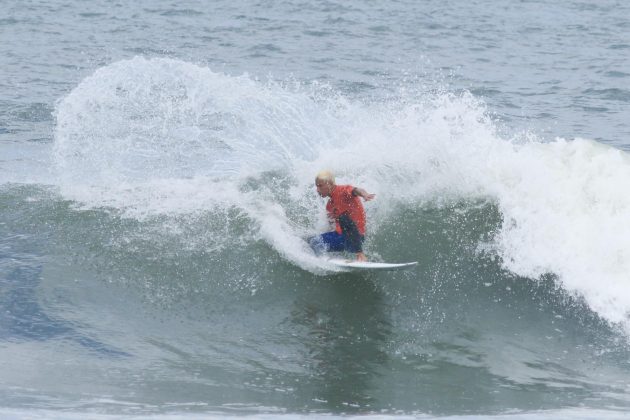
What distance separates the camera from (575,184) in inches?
459

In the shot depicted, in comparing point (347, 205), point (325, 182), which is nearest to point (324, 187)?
point (325, 182)

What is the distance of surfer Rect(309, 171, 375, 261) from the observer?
32.7 feet

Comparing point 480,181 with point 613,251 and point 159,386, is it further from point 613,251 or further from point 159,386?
point 159,386

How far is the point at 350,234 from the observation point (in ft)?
33.3

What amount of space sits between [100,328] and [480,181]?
5257mm

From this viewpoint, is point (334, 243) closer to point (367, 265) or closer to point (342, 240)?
point (342, 240)

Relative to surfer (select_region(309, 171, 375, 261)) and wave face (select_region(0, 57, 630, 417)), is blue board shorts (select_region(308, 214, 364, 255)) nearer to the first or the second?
surfer (select_region(309, 171, 375, 261))

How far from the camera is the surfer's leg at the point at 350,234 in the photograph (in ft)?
33.1

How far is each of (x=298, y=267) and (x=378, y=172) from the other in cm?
221

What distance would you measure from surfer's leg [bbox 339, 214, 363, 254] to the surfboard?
0.65ft

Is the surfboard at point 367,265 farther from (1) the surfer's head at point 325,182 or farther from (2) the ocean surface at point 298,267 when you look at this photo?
(1) the surfer's head at point 325,182

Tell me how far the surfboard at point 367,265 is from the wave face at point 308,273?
0.80 ft

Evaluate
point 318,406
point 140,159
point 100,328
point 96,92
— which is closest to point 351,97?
point 140,159

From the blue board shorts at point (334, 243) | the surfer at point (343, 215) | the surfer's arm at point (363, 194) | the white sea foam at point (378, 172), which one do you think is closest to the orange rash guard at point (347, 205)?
the surfer at point (343, 215)
